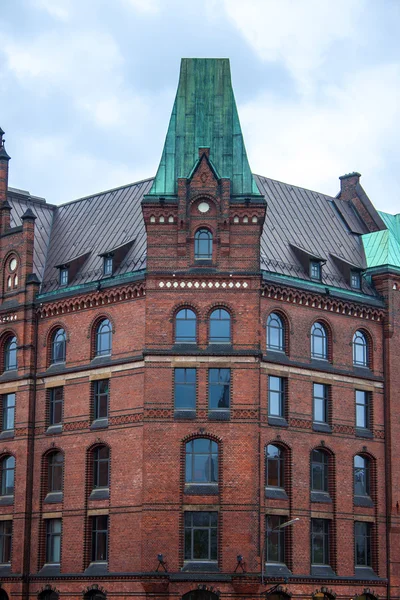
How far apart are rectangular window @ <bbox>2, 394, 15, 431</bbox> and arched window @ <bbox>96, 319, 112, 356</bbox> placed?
603cm

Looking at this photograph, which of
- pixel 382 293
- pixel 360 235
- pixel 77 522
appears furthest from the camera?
pixel 360 235

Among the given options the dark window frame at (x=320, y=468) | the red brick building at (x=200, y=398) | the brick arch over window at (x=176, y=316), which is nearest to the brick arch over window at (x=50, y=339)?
the red brick building at (x=200, y=398)

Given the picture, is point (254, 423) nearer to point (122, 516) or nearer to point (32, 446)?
point (122, 516)

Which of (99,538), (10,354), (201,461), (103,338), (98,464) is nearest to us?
(201,461)

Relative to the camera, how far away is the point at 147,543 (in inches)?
2228

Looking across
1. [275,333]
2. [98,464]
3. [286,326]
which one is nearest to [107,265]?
[275,333]

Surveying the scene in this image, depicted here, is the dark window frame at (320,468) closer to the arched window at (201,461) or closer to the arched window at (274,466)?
the arched window at (274,466)

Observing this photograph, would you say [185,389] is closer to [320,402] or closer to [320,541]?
[320,402]

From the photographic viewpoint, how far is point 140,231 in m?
64.1

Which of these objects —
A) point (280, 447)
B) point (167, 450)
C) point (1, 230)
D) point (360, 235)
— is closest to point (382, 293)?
point (360, 235)

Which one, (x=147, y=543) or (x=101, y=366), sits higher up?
(x=101, y=366)

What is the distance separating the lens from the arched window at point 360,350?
6425 centimetres

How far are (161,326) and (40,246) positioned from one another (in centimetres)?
1322

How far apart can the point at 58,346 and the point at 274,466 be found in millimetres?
11925
